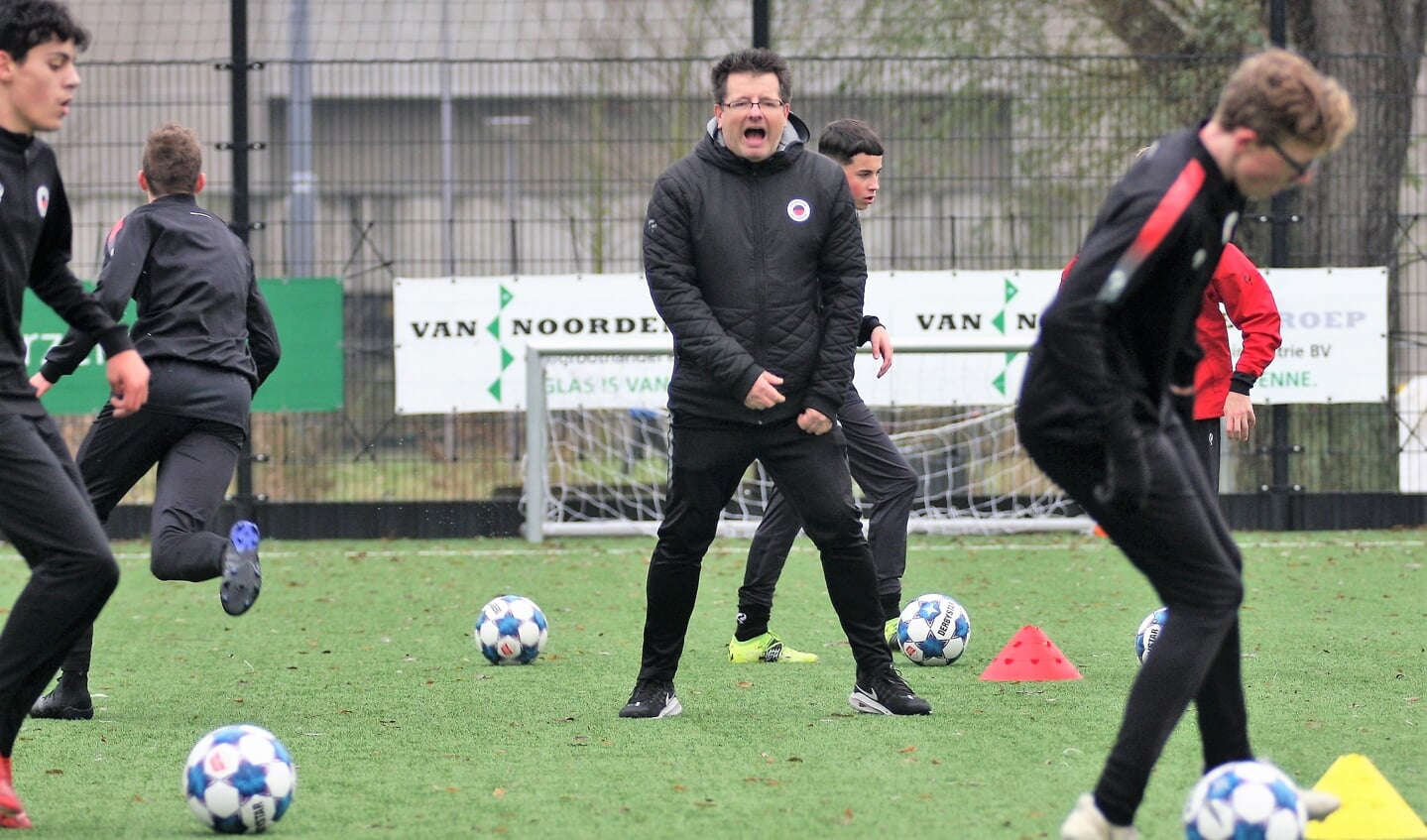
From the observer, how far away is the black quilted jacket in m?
5.50

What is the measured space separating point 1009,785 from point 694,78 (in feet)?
29.4

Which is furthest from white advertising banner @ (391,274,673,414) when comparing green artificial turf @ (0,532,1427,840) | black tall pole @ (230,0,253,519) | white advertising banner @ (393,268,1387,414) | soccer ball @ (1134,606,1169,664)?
soccer ball @ (1134,606,1169,664)

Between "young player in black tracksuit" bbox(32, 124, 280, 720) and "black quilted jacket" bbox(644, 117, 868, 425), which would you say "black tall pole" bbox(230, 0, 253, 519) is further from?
"black quilted jacket" bbox(644, 117, 868, 425)

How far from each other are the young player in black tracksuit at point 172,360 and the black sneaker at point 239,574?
0.26 m

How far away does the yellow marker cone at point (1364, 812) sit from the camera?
3.88 metres

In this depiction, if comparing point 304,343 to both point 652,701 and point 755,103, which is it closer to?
point 652,701

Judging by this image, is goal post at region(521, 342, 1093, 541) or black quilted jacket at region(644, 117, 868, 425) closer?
black quilted jacket at region(644, 117, 868, 425)

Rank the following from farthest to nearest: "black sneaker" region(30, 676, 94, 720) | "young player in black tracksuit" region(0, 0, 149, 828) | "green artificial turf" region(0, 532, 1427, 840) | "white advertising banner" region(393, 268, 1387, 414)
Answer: "white advertising banner" region(393, 268, 1387, 414), "black sneaker" region(30, 676, 94, 720), "green artificial turf" region(0, 532, 1427, 840), "young player in black tracksuit" region(0, 0, 149, 828)

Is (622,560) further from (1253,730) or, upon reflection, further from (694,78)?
(1253,730)

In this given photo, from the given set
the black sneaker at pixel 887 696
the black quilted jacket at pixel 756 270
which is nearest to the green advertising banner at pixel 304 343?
the black quilted jacket at pixel 756 270

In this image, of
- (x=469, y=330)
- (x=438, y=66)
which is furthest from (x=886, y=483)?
(x=438, y=66)

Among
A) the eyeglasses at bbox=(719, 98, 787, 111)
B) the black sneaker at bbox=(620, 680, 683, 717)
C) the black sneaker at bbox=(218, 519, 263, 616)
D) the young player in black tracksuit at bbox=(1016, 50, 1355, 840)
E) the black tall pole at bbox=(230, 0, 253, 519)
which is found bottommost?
the black sneaker at bbox=(620, 680, 683, 717)

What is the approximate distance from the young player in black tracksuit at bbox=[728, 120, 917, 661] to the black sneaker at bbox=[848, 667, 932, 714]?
3.86ft

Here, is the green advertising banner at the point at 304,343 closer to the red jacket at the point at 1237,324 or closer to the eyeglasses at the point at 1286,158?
the red jacket at the point at 1237,324
